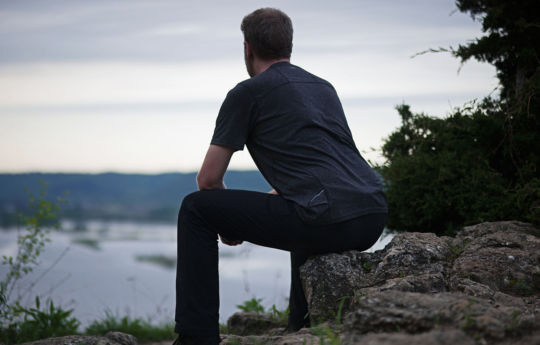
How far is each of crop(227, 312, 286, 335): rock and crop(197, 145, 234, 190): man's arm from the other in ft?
7.61

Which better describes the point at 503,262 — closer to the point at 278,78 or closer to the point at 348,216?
the point at 348,216

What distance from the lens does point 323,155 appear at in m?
3.20

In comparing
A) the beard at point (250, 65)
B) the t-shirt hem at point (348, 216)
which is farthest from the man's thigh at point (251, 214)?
the beard at point (250, 65)

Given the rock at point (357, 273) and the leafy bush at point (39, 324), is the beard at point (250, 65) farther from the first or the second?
the leafy bush at point (39, 324)

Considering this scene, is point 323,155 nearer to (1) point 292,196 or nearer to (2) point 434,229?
(1) point 292,196

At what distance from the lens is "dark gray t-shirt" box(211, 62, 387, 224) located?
3117mm

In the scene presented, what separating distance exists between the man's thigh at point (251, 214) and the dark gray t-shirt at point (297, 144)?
8 centimetres

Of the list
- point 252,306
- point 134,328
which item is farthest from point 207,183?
point 134,328

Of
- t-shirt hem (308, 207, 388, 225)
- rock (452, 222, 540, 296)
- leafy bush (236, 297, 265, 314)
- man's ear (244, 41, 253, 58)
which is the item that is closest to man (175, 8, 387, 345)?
t-shirt hem (308, 207, 388, 225)

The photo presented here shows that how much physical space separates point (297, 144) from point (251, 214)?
0.51m

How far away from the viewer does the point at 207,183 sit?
326cm

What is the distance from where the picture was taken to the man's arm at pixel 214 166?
3.20m

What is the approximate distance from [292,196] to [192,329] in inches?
39.0

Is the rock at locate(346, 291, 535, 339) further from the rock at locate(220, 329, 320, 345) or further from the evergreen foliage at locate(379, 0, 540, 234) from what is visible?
the evergreen foliage at locate(379, 0, 540, 234)
